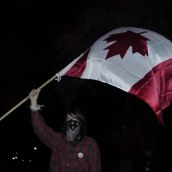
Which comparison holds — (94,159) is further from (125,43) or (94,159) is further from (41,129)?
(125,43)

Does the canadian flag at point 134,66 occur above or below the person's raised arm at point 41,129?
above

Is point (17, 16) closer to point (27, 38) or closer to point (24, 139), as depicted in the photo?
point (27, 38)

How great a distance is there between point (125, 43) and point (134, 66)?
362mm

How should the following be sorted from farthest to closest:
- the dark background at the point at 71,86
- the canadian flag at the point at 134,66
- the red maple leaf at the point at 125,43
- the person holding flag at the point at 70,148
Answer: the dark background at the point at 71,86
the red maple leaf at the point at 125,43
the canadian flag at the point at 134,66
the person holding flag at the point at 70,148

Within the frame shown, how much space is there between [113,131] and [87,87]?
119 centimetres

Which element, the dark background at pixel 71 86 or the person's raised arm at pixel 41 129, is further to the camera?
the dark background at pixel 71 86

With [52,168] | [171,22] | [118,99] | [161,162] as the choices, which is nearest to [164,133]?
[161,162]

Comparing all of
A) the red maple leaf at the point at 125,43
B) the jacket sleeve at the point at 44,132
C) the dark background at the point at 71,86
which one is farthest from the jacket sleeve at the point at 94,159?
the dark background at the point at 71,86

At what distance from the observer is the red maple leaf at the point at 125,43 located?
6805 mm

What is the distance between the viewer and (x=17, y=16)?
46.6 ft

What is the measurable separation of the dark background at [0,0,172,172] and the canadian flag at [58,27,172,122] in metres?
4.72

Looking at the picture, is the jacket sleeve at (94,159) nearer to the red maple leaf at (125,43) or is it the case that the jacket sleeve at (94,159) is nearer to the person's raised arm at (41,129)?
the person's raised arm at (41,129)

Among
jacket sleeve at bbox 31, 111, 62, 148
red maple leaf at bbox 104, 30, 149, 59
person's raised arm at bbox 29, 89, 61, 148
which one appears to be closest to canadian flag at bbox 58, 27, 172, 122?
red maple leaf at bbox 104, 30, 149, 59

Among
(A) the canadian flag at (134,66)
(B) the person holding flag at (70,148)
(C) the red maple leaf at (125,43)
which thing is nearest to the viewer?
(B) the person holding flag at (70,148)
